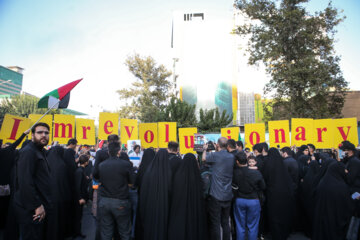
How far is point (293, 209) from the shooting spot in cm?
500

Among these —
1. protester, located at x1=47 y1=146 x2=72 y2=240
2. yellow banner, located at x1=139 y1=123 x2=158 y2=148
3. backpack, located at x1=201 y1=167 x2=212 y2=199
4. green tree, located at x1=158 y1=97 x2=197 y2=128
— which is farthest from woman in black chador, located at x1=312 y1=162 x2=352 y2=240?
green tree, located at x1=158 y1=97 x2=197 y2=128

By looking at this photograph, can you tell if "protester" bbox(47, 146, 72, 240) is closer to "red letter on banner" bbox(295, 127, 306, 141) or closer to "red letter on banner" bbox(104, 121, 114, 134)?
"red letter on banner" bbox(104, 121, 114, 134)

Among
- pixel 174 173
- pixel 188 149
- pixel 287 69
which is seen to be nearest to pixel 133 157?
pixel 188 149

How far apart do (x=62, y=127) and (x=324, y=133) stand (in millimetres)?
7627

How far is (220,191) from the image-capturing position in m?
4.12

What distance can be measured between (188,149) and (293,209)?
426 centimetres

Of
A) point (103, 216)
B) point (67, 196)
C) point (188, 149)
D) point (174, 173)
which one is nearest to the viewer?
point (103, 216)

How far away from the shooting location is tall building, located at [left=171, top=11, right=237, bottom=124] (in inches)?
1671

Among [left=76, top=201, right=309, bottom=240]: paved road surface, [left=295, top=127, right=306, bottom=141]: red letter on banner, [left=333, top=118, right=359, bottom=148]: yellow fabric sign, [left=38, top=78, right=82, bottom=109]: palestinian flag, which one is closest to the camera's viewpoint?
[left=76, top=201, right=309, bottom=240]: paved road surface

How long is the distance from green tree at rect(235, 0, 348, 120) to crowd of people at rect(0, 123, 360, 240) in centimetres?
1235

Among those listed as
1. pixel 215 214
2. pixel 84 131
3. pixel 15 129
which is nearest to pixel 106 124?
pixel 84 131

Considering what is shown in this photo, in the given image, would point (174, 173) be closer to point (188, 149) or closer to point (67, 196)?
point (67, 196)

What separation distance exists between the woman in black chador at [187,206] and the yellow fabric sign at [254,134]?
4825mm

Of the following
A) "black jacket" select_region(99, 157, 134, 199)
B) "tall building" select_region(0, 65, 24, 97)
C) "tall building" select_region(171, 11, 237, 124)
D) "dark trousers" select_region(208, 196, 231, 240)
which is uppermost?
"tall building" select_region(0, 65, 24, 97)
